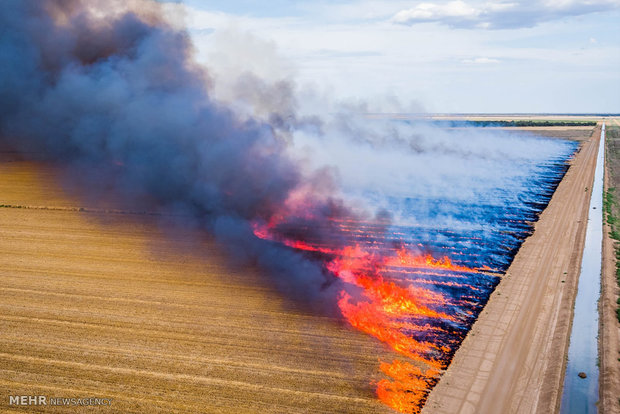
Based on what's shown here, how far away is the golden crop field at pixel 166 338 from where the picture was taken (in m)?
18.0

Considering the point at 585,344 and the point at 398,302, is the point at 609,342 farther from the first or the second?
the point at 398,302

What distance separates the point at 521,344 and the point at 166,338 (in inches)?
700

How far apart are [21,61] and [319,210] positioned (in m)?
34.1

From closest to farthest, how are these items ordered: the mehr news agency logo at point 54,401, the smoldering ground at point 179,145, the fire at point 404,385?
the mehr news agency logo at point 54,401 → the fire at point 404,385 → the smoldering ground at point 179,145

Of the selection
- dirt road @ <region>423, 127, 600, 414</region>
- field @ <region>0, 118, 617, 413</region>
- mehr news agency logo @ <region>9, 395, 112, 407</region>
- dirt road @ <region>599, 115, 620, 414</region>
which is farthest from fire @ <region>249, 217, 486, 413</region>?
mehr news agency logo @ <region>9, 395, 112, 407</region>

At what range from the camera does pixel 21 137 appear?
57.3m

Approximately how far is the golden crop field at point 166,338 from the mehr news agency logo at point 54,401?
0.83 feet

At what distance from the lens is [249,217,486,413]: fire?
19500 mm

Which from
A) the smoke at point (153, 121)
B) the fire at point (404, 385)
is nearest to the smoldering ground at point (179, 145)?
the smoke at point (153, 121)

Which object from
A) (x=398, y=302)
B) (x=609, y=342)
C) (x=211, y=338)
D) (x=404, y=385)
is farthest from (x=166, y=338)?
(x=609, y=342)

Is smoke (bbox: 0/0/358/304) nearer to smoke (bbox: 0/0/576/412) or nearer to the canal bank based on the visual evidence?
smoke (bbox: 0/0/576/412)

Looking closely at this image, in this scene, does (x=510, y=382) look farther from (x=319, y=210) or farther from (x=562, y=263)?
(x=319, y=210)

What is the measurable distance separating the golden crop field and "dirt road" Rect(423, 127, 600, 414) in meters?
3.69

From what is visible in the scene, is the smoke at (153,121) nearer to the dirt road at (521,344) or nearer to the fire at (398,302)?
the fire at (398,302)
